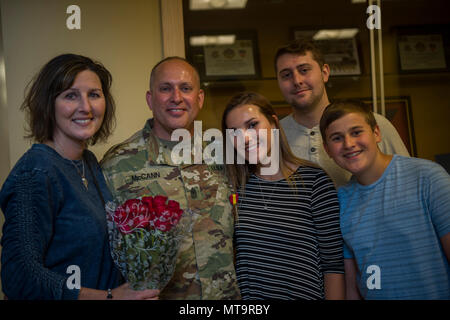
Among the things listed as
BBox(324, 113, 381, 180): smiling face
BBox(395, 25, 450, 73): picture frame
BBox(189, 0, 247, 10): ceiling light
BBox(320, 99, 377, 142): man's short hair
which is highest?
BBox(189, 0, 247, 10): ceiling light

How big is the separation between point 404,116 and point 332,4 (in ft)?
2.80

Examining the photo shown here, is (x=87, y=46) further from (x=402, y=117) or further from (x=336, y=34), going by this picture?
(x=402, y=117)

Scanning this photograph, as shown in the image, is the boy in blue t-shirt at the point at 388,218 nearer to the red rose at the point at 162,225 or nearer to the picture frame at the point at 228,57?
the red rose at the point at 162,225

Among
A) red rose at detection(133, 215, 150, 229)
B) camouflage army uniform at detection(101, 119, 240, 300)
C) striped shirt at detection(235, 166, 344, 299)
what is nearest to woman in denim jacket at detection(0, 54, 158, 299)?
camouflage army uniform at detection(101, 119, 240, 300)

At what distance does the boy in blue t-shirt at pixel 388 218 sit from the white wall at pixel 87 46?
133cm

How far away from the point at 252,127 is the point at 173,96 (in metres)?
0.37

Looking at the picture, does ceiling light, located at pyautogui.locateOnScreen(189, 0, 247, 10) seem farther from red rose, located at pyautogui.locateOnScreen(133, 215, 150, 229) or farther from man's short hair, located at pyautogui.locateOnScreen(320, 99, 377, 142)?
red rose, located at pyautogui.locateOnScreen(133, 215, 150, 229)

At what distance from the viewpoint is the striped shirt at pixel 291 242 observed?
168 cm

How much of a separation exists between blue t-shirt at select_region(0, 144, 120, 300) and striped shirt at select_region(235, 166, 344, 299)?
530 mm

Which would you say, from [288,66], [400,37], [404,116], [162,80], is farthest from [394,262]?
[400,37]

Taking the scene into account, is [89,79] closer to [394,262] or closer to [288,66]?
[288,66]

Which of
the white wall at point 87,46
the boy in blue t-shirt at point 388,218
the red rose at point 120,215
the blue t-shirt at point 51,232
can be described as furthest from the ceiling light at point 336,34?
the red rose at point 120,215

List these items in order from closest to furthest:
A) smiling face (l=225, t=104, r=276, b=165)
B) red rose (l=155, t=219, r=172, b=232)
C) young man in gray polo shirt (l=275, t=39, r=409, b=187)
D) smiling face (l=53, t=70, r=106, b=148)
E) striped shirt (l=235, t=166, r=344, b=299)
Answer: red rose (l=155, t=219, r=172, b=232) < smiling face (l=53, t=70, r=106, b=148) < striped shirt (l=235, t=166, r=344, b=299) < smiling face (l=225, t=104, r=276, b=165) < young man in gray polo shirt (l=275, t=39, r=409, b=187)

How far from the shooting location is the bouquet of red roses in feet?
4.33
